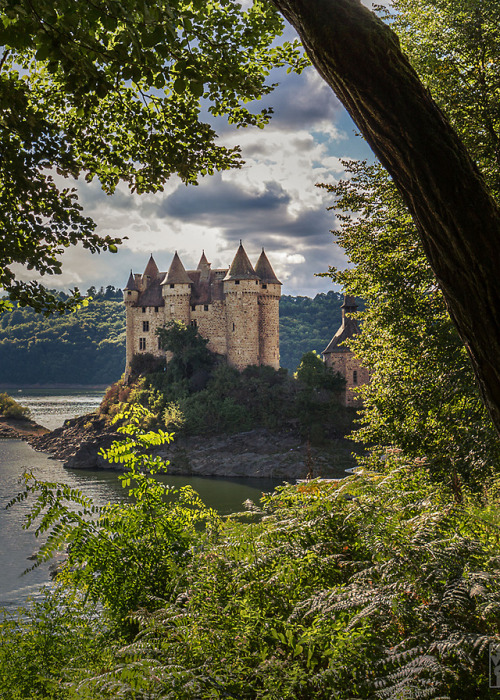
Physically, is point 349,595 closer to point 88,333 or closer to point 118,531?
point 118,531

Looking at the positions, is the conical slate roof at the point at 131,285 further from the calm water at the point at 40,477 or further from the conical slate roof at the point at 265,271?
the calm water at the point at 40,477

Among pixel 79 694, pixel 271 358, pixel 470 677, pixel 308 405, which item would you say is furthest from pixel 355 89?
pixel 271 358

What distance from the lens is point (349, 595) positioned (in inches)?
85.5

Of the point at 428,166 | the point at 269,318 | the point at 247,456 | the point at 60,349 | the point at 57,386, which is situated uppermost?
the point at 269,318

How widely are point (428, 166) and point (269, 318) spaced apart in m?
41.5

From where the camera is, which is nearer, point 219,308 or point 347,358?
point 347,358

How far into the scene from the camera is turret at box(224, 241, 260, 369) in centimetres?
4225

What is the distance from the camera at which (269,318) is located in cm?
4347

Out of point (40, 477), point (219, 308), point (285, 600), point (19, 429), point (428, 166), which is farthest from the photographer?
point (19, 429)

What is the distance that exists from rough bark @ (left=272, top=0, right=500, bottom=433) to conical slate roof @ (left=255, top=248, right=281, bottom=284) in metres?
41.9

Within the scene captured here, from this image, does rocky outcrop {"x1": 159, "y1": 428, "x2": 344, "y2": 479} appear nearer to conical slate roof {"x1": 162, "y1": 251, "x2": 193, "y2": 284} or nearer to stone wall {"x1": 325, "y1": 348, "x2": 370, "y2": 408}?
stone wall {"x1": 325, "y1": 348, "x2": 370, "y2": 408}

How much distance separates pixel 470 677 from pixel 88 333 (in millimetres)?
79105

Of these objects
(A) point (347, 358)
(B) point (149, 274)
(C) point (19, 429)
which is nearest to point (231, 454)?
(A) point (347, 358)

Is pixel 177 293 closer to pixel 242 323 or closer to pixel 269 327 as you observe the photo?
pixel 242 323
